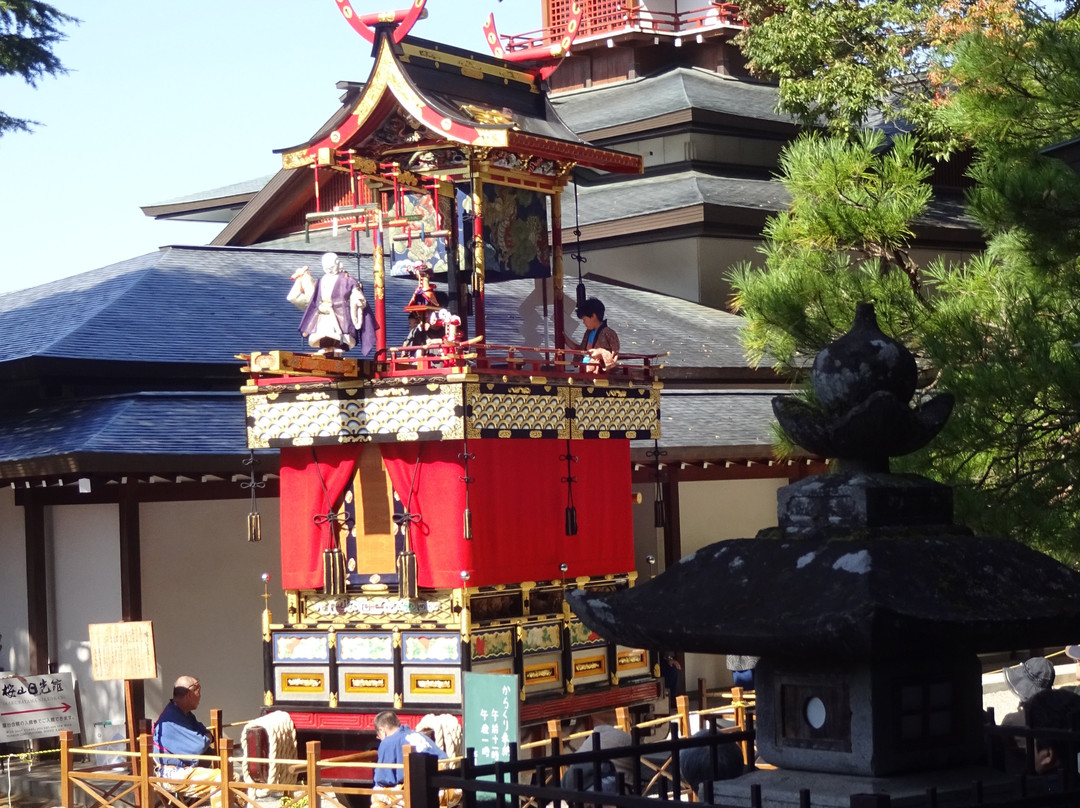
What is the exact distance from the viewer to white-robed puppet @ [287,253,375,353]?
13922 millimetres

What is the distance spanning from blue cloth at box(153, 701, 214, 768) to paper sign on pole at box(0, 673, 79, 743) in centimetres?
200

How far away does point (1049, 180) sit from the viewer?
9.45m

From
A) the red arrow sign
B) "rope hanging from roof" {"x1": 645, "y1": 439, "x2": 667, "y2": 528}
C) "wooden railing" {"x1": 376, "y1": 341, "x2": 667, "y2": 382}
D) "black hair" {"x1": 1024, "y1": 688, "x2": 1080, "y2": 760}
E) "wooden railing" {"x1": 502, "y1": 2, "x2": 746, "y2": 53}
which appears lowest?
the red arrow sign

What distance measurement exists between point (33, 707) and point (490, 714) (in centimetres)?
490

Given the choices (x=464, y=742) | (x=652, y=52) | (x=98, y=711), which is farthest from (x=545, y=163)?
(x=652, y=52)

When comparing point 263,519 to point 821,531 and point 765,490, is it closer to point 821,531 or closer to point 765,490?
point 765,490

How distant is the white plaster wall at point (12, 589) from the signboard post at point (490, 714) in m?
6.44

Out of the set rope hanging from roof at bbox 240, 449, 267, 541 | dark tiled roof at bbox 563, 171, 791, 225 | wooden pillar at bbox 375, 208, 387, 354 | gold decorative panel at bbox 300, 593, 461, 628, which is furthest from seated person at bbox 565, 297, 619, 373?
dark tiled roof at bbox 563, 171, 791, 225

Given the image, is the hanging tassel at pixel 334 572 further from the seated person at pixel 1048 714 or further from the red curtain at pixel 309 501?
the seated person at pixel 1048 714

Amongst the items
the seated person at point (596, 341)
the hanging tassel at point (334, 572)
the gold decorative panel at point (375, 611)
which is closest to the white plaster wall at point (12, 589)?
the gold decorative panel at point (375, 611)

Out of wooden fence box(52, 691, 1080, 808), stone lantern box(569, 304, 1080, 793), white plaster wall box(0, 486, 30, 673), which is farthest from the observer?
white plaster wall box(0, 486, 30, 673)

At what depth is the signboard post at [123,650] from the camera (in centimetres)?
1329

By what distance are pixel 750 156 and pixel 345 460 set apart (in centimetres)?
1379

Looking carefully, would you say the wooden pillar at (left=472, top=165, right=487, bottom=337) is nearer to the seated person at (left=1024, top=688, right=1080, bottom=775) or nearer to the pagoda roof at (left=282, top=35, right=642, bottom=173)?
the pagoda roof at (left=282, top=35, right=642, bottom=173)
